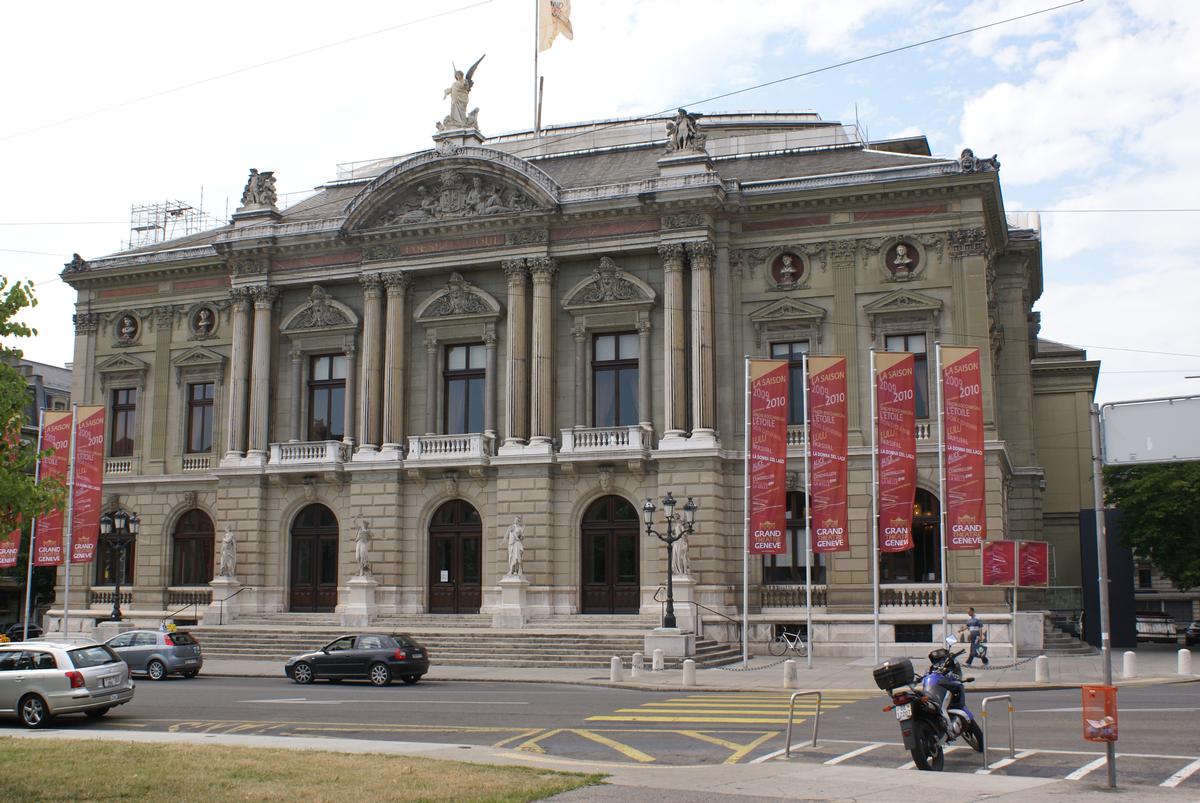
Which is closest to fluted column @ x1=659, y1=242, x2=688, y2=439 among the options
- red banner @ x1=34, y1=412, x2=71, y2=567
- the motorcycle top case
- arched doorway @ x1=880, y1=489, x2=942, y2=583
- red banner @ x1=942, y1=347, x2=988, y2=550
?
arched doorway @ x1=880, y1=489, x2=942, y2=583

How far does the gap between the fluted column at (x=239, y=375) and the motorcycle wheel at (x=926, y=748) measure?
35.2 metres

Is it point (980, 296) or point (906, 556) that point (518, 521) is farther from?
point (980, 296)

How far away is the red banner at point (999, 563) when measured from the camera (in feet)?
118

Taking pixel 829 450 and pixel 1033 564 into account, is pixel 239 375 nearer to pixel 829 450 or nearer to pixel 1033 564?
pixel 829 450

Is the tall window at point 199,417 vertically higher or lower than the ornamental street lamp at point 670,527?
higher

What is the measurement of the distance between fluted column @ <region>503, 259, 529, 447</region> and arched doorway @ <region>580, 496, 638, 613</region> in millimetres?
3760

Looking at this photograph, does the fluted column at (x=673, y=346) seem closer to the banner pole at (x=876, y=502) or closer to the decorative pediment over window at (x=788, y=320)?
the decorative pediment over window at (x=788, y=320)

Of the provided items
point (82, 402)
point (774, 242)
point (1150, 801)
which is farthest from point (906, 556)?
point (82, 402)

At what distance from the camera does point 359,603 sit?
43156 millimetres

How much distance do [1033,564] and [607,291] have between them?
16.5m

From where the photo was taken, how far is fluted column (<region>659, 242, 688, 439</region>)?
4106 cm

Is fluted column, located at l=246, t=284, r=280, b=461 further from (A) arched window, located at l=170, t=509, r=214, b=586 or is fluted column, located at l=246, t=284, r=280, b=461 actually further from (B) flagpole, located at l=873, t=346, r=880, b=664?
(B) flagpole, located at l=873, t=346, r=880, b=664

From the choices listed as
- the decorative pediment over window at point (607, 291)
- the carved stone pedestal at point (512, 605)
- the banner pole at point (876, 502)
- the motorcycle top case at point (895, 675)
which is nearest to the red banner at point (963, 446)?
the banner pole at point (876, 502)

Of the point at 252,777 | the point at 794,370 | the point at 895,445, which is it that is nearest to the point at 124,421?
the point at 794,370
